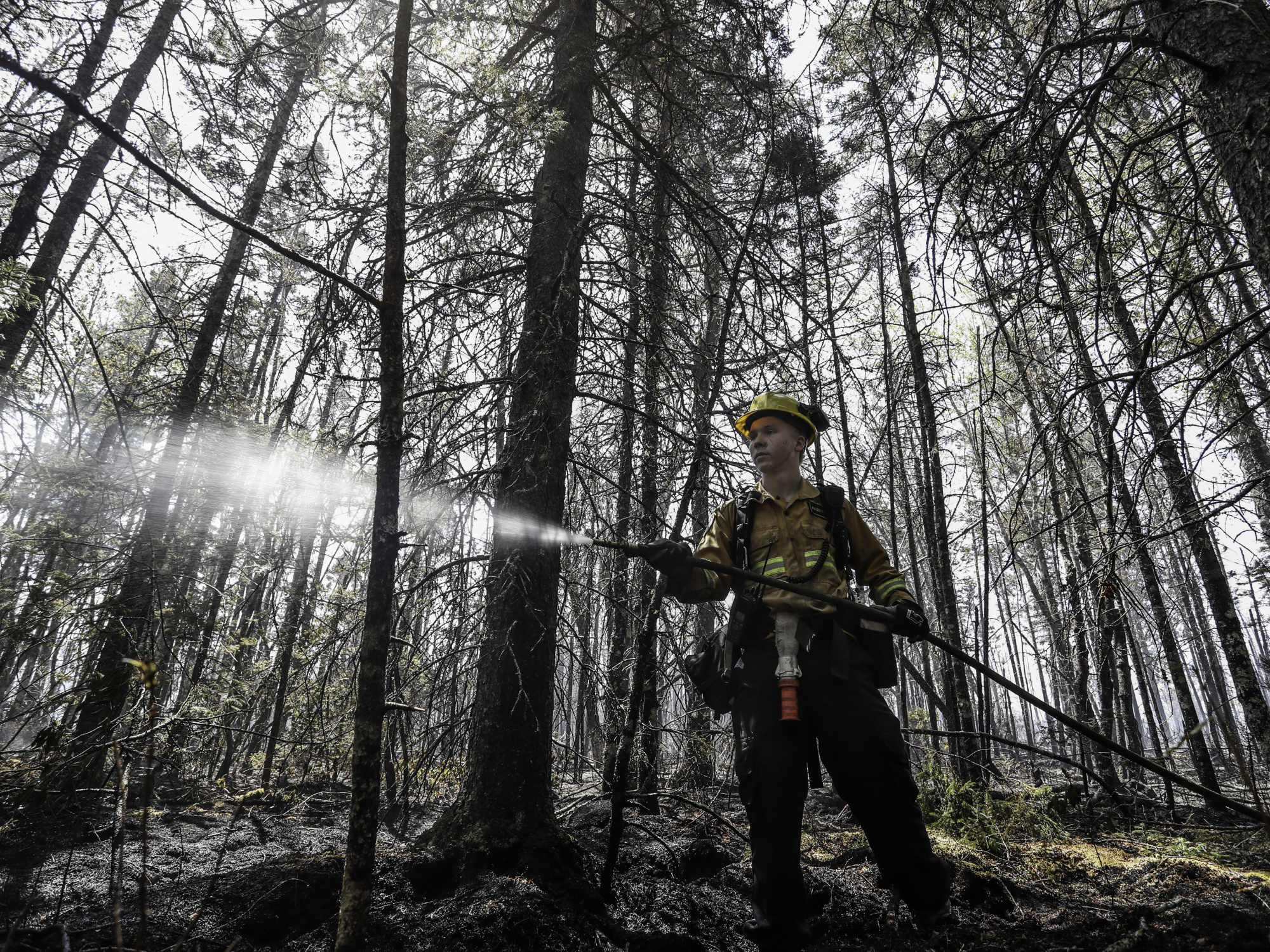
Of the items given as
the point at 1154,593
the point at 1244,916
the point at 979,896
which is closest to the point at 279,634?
the point at 979,896

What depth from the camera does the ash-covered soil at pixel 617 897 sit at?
2.67 metres

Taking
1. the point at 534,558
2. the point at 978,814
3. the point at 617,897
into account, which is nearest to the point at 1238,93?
the point at 534,558

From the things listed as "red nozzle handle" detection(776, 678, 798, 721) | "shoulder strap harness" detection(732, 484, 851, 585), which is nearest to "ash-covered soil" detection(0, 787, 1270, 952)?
"red nozzle handle" detection(776, 678, 798, 721)

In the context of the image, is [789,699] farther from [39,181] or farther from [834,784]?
[39,181]

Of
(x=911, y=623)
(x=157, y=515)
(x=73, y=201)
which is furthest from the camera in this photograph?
(x=157, y=515)

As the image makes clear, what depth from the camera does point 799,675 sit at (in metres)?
2.83

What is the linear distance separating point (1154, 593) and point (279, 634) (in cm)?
871

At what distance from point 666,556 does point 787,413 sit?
Answer: 1132mm

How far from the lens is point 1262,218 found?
99.9 inches

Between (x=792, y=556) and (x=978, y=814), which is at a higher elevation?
(x=792, y=556)

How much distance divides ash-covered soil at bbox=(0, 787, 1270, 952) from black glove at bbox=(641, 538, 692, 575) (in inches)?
62.2

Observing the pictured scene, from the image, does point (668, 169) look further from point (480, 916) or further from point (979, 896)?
point (979, 896)

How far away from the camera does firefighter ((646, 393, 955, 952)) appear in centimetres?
267

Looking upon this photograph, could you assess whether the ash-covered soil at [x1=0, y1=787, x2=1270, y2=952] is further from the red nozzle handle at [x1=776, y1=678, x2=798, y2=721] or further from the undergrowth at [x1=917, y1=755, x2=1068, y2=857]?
the red nozzle handle at [x1=776, y1=678, x2=798, y2=721]
